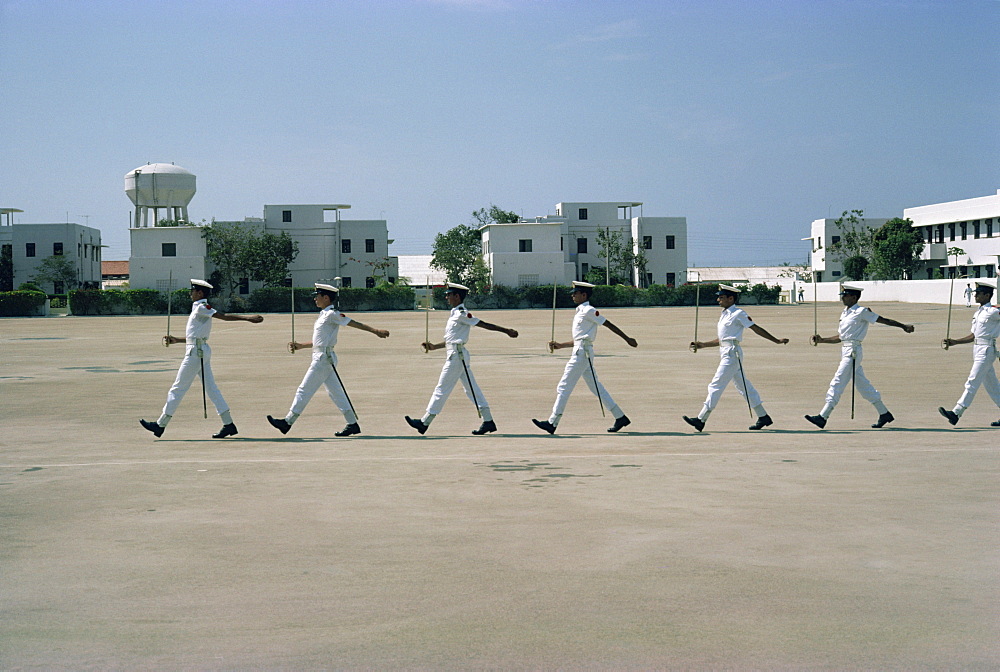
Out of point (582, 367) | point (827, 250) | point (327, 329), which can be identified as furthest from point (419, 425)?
point (827, 250)

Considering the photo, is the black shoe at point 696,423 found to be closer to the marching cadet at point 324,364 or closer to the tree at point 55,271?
the marching cadet at point 324,364

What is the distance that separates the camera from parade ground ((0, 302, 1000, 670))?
516cm

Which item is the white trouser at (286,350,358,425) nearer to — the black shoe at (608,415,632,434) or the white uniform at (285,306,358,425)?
the white uniform at (285,306,358,425)

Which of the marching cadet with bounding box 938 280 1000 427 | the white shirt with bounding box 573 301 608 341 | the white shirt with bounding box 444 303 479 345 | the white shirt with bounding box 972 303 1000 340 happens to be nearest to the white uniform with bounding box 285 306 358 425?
the white shirt with bounding box 444 303 479 345

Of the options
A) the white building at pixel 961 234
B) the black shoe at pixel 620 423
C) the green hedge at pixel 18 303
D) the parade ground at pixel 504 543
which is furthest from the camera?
the white building at pixel 961 234

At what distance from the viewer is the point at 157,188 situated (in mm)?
84250

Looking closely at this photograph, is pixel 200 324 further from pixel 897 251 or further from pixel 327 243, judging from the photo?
pixel 897 251

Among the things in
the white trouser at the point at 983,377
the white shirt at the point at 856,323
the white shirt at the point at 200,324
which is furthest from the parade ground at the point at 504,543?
the white shirt at the point at 200,324

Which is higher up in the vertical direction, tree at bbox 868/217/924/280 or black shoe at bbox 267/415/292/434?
tree at bbox 868/217/924/280

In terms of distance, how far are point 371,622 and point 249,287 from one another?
80795 millimetres

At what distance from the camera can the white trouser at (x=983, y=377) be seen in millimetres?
12711

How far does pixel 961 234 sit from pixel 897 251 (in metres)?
5.29

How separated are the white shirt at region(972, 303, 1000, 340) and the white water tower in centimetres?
7969

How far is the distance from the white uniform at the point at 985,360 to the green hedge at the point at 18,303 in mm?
66426
